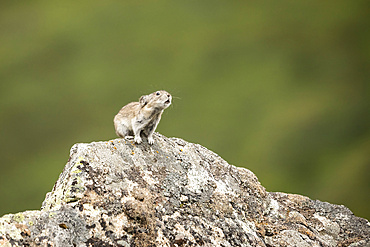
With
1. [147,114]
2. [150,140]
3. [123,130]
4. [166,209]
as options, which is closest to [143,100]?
[147,114]

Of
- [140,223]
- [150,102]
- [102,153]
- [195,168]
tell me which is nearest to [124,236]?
[140,223]

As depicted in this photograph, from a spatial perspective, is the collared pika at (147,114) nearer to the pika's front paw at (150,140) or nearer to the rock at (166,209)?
the pika's front paw at (150,140)

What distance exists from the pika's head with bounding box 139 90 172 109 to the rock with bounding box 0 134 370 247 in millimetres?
1084

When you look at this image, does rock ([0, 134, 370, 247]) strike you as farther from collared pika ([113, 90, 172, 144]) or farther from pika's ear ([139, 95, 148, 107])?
pika's ear ([139, 95, 148, 107])

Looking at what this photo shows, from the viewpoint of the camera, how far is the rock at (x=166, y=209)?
355 inches

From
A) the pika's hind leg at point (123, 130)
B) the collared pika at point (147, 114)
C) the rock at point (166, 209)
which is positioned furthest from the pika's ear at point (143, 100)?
the rock at point (166, 209)

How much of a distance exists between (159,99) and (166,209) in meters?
4.07

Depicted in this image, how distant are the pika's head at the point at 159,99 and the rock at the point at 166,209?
108 centimetres

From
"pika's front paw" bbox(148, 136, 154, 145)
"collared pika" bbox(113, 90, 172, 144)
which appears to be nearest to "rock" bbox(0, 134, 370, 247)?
"pika's front paw" bbox(148, 136, 154, 145)

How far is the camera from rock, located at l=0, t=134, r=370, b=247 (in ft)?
29.6

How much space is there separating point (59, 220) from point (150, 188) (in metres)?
2.45

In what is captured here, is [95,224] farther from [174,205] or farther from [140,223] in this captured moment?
[174,205]

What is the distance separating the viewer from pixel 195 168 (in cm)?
1195

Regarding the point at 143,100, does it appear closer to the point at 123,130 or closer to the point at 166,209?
the point at 123,130
